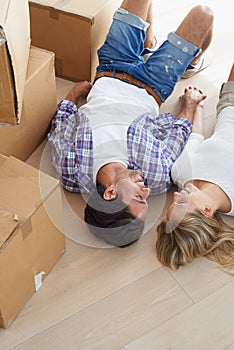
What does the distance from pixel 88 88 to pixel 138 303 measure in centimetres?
93

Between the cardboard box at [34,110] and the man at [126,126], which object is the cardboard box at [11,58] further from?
the man at [126,126]

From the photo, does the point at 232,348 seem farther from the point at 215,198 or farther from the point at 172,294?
the point at 215,198

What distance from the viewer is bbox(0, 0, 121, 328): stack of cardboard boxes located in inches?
47.5

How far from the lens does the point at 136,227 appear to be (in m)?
1.51

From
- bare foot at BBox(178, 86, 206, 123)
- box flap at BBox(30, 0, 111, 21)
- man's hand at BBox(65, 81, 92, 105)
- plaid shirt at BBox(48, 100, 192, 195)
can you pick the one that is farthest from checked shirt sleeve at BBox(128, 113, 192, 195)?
box flap at BBox(30, 0, 111, 21)

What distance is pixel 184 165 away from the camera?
5.50ft

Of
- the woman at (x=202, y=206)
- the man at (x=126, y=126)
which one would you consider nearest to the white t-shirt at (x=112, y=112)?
the man at (x=126, y=126)

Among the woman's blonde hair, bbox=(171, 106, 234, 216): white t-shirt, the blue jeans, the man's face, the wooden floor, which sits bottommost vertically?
the wooden floor

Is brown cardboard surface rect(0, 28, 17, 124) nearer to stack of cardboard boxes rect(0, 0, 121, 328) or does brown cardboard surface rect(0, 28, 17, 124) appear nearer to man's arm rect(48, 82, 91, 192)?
stack of cardboard boxes rect(0, 0, 121, 328)

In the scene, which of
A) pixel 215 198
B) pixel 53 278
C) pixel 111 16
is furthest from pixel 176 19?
pixel 53 278

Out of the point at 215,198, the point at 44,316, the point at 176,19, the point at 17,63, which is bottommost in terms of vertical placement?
the point at 44,316

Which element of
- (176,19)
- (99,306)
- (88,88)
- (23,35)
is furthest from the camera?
→ (176,19)

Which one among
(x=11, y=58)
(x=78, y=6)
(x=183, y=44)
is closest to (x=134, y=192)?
(x=11, y=58)

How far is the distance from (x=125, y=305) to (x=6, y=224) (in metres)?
0.48
